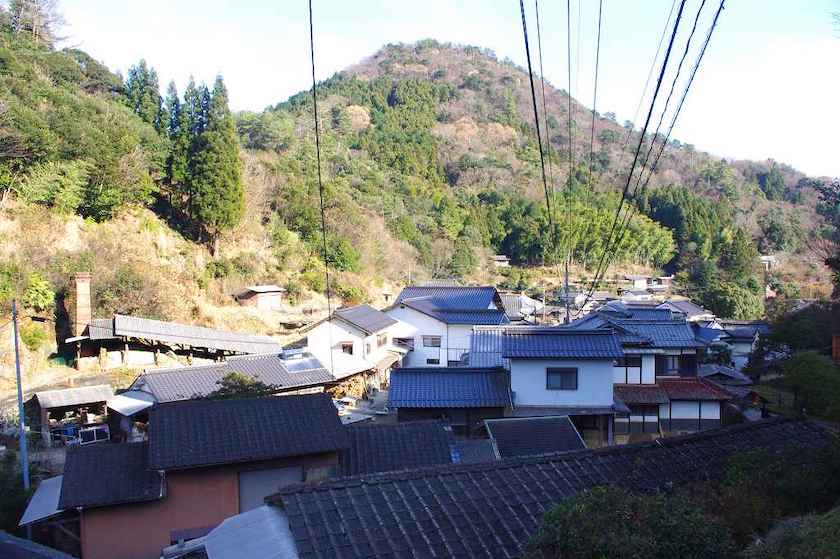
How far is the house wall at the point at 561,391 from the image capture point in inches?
571

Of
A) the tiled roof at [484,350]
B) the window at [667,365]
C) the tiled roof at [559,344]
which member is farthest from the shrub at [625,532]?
the tiled roof at [484,350]

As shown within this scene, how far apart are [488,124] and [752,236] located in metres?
38.4

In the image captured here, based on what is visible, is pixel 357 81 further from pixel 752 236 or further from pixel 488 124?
pixel 752 236

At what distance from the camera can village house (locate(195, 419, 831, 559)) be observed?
3.77m

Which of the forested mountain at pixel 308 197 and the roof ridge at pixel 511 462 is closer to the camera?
the roof ridge at pixel 511 462

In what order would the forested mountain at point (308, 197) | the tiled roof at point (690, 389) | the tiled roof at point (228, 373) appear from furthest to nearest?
the forested mountain at point (308, 197) → the tiled roof at point (690, 389) → the tiled roof at point (228, 373)

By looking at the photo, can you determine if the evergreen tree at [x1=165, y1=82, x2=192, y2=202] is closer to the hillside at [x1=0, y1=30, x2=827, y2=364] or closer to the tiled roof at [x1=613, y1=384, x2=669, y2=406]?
the hillside at [x1=0, y1=30, x2=827, y2=364]

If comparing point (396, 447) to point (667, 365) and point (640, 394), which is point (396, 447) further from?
point (667, 365)

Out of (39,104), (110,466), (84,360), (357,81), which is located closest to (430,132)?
(357,81)

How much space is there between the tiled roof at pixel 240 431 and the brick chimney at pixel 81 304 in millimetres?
10173

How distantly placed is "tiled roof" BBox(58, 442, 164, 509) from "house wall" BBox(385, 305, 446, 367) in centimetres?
1654

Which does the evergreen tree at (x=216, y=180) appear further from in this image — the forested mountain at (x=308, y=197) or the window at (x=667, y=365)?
the window at (x=667, y=365)

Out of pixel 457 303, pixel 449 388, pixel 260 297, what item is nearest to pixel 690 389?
pixel 449 388

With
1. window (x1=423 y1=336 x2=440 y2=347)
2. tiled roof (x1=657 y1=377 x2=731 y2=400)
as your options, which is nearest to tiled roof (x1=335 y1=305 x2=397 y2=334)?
window (x1=423 y1=336 x2=440 y2=347)
